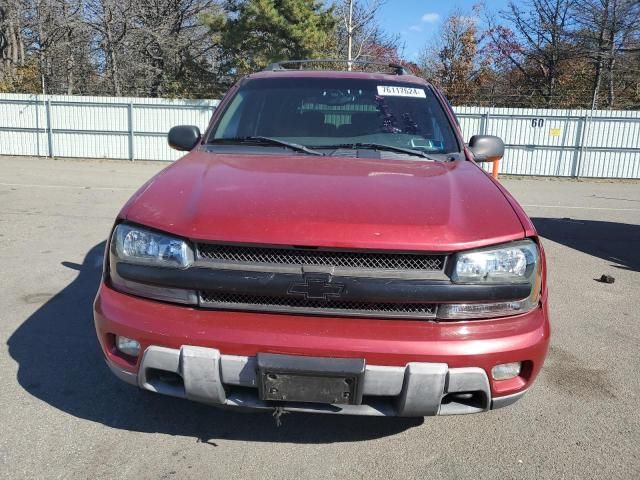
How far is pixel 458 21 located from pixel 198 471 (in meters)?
38.1

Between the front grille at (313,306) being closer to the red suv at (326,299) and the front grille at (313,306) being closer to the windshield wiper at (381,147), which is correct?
the red suv at (326,299)

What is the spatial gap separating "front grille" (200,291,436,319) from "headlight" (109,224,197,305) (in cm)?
12

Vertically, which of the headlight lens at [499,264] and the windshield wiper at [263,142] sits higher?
the windshield wiper at [263,142]

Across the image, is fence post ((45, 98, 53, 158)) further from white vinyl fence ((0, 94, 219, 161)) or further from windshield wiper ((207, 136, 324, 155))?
windshield wiper ((207, 136, 324, 155))

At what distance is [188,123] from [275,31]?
5.48 m

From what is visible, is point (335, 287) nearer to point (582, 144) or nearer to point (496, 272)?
point (496, 272)

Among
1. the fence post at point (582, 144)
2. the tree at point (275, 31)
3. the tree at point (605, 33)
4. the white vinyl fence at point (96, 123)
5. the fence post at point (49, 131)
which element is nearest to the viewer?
the fence post at point (582, 144)

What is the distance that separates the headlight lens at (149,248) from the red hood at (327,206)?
0.05 m

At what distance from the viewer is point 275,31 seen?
69.7ft

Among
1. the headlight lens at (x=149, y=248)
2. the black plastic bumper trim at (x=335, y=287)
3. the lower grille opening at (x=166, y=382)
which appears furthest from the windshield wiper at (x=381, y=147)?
the lower grille opening at (x=166, y=382)

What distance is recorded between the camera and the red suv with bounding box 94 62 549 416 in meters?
2.12

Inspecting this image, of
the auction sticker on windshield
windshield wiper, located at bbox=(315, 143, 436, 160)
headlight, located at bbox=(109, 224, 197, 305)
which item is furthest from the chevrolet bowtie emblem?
the auction sticker on windshield

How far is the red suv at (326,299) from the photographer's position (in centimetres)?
212

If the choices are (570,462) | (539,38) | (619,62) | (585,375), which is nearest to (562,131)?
(619,62)
